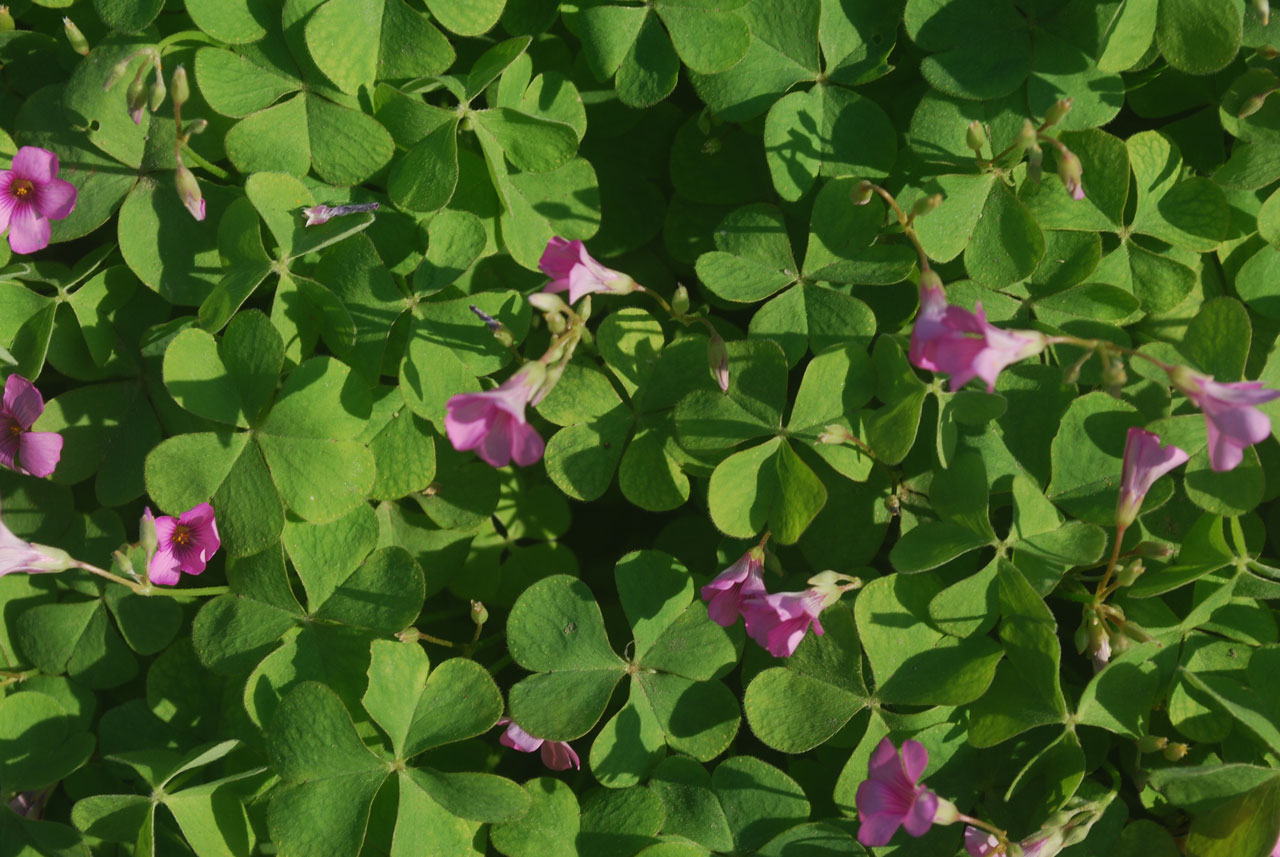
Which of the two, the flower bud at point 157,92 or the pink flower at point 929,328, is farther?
the flower bud at point 157,92

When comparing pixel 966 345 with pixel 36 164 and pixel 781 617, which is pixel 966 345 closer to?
pixel 781 617

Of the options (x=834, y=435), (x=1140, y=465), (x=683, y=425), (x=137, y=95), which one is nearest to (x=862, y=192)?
(x=834, y=435)

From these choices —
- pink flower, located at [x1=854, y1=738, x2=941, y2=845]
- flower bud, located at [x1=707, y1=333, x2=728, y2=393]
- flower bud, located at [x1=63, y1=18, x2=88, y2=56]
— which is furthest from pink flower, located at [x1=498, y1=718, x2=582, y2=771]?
flower bud, located at [x1=63, y1=18, x2=88, y2=56]

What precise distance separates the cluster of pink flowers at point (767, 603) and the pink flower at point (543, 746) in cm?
48

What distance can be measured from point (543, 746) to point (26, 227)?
174cm

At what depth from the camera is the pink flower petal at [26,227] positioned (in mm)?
2270

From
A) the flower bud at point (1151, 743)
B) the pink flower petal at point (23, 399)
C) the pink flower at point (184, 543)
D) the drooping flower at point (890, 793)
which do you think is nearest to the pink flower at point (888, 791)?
the drooping flower at point (890, 793)

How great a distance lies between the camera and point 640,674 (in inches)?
87.5

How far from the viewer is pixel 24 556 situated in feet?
7.00

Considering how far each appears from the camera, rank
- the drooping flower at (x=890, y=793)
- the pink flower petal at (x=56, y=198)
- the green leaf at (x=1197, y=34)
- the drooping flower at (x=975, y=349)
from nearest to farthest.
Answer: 1. the drooping flower at (x=975, y=349)
2. the drooping flower at (x=890, y=793)
3. the green leaf at (x=1197, y=34)
4. the pink flower petal at (x=56, y=198)

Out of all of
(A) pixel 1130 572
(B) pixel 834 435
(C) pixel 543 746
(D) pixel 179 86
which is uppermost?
(D) pixel 179 86

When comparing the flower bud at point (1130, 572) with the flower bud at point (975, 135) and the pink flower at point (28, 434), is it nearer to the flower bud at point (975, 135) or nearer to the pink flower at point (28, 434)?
the flower bud at point (975, 135)

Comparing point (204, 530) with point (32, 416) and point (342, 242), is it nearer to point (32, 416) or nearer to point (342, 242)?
point (32, 416)

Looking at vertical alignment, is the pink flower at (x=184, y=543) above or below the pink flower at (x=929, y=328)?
below
